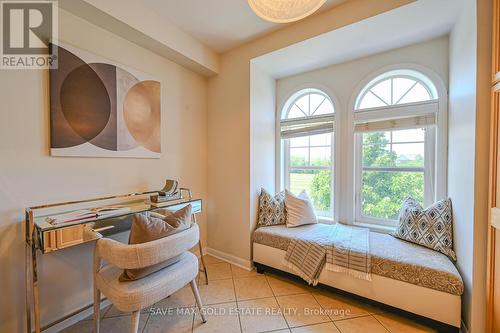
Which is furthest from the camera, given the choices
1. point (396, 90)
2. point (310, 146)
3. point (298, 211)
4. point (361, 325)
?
point (310, 146)

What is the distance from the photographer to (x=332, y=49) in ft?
7.44

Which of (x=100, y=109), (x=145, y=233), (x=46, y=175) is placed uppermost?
(x=100, y=109)

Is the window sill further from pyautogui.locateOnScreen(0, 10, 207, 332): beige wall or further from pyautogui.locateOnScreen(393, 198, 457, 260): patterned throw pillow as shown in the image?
pyautogui.locateOnScreen(0, 10, 207, 332): beige wall

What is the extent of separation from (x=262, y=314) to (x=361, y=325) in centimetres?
79

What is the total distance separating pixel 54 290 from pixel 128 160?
1.14 meters

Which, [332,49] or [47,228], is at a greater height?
[332,49]

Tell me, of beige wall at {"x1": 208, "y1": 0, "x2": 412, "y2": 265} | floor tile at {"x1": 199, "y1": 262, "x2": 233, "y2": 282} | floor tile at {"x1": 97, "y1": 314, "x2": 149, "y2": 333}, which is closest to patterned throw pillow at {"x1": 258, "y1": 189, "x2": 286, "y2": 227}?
beige wall at {"x1": 208, "y1": 0, "x2": 412, "y2": 265}

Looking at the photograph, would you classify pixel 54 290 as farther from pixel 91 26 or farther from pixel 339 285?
pixel 339 285

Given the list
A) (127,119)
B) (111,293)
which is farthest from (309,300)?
(127,119)

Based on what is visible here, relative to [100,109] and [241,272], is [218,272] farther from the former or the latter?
[100,109]

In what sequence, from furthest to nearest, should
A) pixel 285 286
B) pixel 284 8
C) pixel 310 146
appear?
pixel 310 146
pixel 285 286
pixel 284 8

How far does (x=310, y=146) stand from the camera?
2910 mm

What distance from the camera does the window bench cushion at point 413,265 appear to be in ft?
4.85

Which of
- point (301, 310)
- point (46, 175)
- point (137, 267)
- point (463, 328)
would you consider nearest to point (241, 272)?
point (301, 310)
